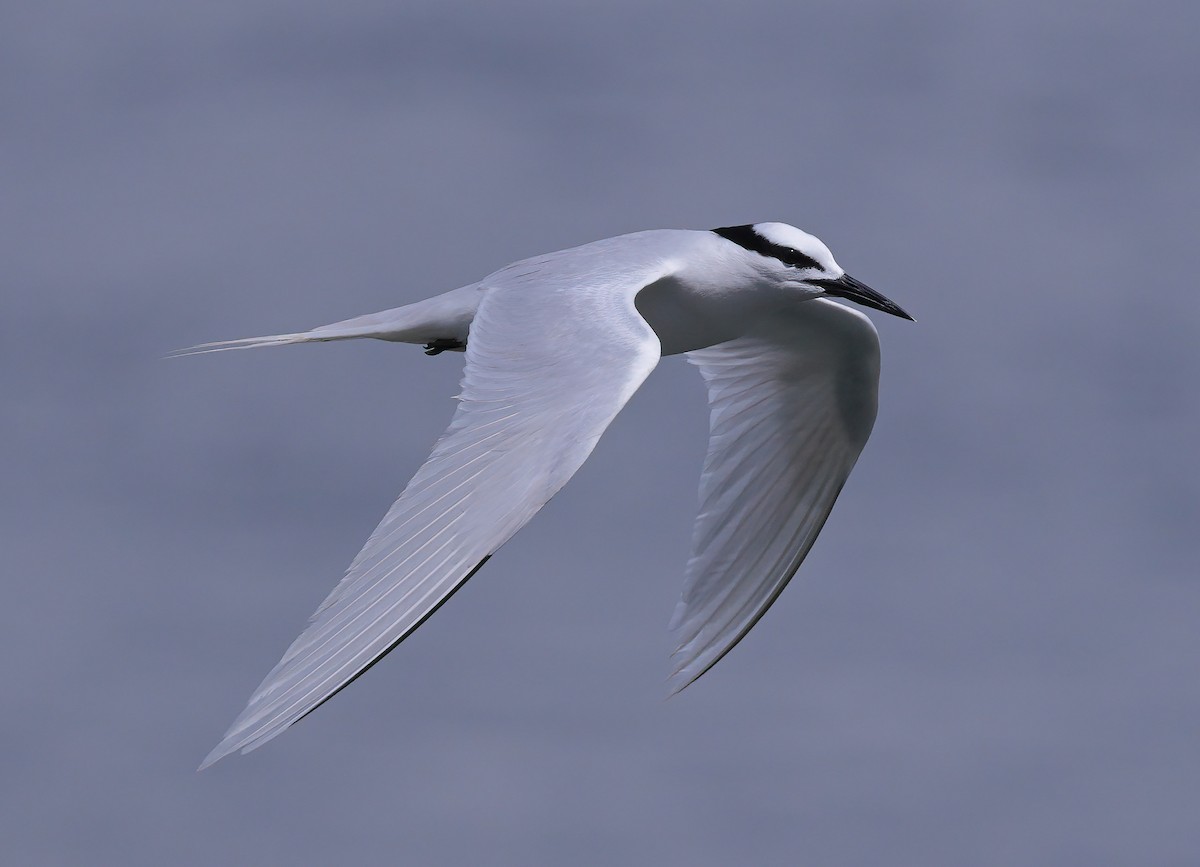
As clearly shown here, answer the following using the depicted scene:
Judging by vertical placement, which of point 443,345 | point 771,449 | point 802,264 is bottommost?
point 771,449

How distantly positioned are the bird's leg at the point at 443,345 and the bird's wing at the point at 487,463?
81 centimetres

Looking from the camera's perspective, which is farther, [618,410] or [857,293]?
[857,293]

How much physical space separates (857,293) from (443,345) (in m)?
2.79

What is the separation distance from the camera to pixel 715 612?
1363 cm

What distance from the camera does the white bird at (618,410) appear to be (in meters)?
8.77

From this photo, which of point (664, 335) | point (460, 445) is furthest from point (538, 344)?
point (664, 335)

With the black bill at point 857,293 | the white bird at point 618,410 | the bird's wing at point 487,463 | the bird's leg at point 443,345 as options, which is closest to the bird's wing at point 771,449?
the white bird at point 618,410

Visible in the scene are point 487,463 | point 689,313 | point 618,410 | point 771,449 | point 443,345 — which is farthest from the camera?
point 771,449

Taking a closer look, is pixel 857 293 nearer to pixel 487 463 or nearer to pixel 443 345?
pixel 443 345

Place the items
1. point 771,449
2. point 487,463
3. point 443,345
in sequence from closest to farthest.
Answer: point 487,463, point 443,345, point 771,449

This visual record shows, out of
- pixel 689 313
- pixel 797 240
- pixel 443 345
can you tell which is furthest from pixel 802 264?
pixel 443 345

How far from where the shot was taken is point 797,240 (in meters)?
13.0

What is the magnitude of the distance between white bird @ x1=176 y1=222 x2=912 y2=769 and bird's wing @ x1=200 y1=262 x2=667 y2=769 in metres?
0.01

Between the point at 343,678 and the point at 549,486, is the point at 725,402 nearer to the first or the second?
the point at 549,486
